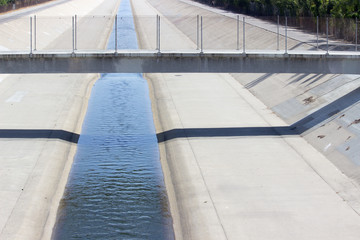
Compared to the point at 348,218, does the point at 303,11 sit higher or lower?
higher

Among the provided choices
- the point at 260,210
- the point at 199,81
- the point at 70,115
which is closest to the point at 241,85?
the point at 199,81

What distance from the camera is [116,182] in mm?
29156

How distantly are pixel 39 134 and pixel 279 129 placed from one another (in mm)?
12764

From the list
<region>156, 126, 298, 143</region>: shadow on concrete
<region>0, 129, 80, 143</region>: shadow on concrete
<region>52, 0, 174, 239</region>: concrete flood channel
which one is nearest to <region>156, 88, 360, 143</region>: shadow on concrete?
<region>156, 126, 298, 143</region>: shadow on concrete

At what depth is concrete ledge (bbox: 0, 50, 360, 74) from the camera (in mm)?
34531

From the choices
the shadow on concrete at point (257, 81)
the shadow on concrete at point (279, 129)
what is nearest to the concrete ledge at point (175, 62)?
the shadow on concrete at point (279, 129)

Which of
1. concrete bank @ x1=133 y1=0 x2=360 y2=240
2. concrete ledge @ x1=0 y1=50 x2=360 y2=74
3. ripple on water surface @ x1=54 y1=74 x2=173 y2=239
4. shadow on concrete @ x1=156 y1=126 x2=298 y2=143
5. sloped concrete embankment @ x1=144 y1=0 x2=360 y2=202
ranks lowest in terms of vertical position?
ripple on water surface @ x1=54 y1=74 x2=173 y2=239

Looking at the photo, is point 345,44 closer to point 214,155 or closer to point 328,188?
point 214,155

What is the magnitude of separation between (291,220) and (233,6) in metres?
95.0

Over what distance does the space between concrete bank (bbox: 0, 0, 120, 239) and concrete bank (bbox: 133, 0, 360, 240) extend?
4.85 metres

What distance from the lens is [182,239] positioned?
2292 cm

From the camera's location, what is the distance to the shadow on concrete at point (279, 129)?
35616 millimetres

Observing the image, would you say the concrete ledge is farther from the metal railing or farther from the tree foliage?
the tree foliage

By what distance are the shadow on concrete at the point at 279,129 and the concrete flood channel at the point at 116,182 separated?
4.90ft
